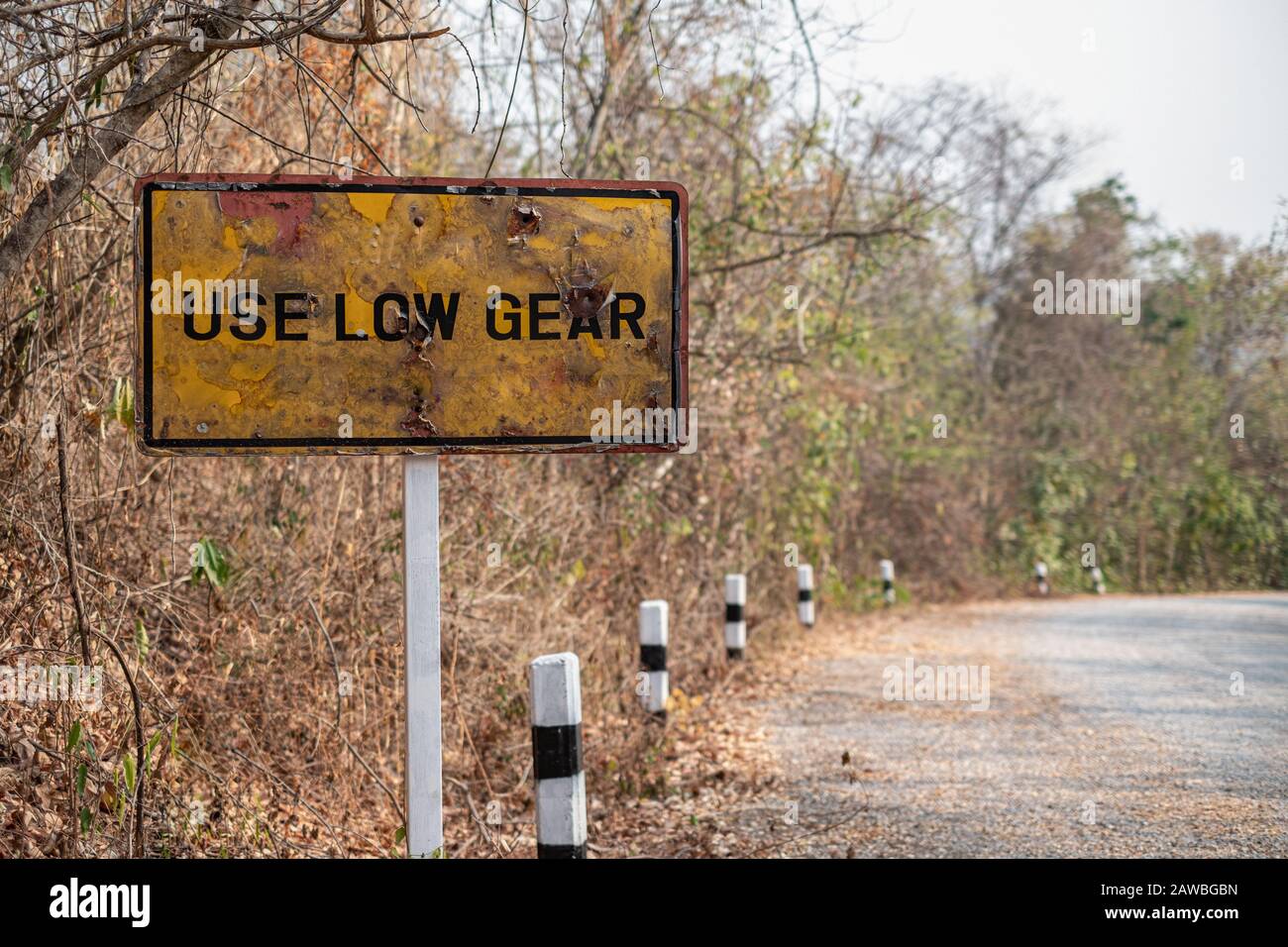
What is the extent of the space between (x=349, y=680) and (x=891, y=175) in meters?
7.76

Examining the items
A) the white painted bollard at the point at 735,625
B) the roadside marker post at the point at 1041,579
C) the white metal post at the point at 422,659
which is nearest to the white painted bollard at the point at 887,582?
the roadside marker post at the point at 1041,579

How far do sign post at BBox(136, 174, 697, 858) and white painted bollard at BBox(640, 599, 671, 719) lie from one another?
15.5ft

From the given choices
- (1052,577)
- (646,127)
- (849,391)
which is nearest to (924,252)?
(849,391)

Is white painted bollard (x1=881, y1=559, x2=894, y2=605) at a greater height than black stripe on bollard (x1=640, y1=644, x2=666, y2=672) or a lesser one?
lesser

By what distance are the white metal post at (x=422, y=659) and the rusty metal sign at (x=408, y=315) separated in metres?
0.16

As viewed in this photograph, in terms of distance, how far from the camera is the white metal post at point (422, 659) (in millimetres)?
3820

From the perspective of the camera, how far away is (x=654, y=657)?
8.52 meters

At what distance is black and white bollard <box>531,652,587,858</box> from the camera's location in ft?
13.5
